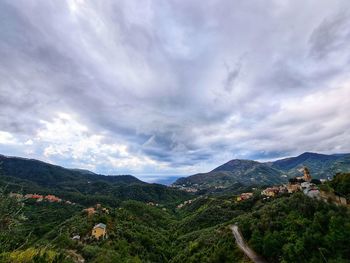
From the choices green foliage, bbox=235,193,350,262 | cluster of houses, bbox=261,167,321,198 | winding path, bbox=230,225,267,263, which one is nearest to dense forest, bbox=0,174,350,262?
green foliage, bbox=235,193,350,262

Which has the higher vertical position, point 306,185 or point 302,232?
point 306,185

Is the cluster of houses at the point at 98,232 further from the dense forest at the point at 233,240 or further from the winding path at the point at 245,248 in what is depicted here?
the winding path at the point at 245,248

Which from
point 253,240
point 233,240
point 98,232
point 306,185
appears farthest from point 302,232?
point 98,232

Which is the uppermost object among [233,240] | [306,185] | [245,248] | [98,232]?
[306,185]

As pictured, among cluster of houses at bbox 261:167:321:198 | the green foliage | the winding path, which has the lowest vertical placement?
the winding path

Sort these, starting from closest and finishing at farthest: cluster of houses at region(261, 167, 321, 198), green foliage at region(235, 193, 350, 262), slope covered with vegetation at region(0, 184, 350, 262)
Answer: slope covered with vegetation at region(0, 184, 350, 262), green foliage at region(235, 193, 350, 262), cluster of houses at region(261, 167, 321, 198)

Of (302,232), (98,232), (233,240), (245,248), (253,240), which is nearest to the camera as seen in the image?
(302,232)

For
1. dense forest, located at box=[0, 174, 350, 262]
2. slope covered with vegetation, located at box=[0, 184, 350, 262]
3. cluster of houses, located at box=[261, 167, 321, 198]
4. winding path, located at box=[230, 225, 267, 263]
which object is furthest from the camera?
cluster of houses, located at box=[261, 167, 321, 198]

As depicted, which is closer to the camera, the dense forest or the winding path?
the dense forest

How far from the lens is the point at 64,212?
12112cm

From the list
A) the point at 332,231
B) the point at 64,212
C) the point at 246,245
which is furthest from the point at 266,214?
the point at 64,212

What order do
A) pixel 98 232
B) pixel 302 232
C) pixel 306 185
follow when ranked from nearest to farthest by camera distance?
Result: pixel 302 232 < pixel 98 232 < pixel 306 185

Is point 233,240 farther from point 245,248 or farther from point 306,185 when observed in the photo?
point 306,185

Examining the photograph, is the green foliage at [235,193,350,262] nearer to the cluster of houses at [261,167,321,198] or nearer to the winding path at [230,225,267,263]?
the winding path at [230,225,267,263]
